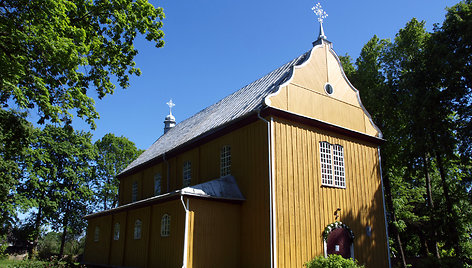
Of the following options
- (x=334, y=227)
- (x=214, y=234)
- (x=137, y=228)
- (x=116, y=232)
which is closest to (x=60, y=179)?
(x=116, y=232)

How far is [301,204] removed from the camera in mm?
14039

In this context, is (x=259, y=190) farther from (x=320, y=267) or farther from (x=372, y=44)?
(x=372, y=44)

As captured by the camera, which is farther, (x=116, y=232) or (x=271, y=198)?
(x=116, y=232)

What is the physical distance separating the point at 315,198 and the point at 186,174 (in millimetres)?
7332

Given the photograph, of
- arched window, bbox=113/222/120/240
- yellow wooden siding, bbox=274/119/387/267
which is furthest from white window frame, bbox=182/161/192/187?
yellow wooden siding, bbox=274/119/387/267

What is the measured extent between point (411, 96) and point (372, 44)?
7.02 m


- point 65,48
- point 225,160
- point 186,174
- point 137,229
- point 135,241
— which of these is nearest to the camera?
point 65,48

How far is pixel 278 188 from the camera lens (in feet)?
44.3

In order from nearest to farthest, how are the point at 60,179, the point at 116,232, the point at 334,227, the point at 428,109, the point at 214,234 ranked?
the point at 214,234
the point at 334,227
the point at 428,109
the point at 116,232
the point at 60,179

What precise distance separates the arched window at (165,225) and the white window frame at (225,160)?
2.95 m

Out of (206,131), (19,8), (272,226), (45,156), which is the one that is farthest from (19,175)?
(272,226)

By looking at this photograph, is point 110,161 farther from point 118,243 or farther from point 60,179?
point 118,243

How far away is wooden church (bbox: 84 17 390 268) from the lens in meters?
13.5

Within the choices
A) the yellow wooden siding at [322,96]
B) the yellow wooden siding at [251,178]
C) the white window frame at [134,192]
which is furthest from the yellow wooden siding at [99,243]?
the yellow wooden siding at [322,96]
